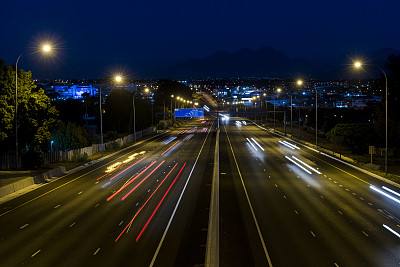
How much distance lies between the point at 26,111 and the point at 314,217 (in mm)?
32100

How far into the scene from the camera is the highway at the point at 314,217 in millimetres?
14372

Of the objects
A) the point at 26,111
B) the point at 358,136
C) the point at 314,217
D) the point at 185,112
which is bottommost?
the point at 314,217

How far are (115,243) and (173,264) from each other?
3.30m

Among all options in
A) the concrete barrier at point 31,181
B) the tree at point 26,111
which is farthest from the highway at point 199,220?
the tree at point 26,111

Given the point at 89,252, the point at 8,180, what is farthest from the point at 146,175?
the point at 89,252

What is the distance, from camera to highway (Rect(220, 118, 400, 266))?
566 inches

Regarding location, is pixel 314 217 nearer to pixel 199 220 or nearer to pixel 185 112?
pixel 199 220

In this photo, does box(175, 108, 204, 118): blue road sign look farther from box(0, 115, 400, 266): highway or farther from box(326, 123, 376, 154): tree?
box(0, 115, 400, 266): highway

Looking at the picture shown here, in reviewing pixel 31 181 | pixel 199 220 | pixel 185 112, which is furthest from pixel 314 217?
pixel 185 112

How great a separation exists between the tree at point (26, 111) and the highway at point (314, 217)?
18.9 meters

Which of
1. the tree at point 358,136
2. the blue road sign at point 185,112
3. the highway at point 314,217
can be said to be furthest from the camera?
the blue road sign at point 185,112

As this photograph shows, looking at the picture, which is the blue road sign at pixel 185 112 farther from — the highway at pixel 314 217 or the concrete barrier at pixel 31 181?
the highway at pixel 314 217

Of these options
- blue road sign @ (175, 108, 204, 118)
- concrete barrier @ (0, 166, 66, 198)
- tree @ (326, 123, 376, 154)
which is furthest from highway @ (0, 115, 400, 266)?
blue road sign @ (175, 108, 204, 118)

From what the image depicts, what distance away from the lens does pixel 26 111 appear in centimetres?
4259
